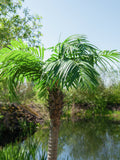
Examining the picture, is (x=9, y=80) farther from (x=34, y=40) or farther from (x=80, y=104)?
(x=80, y=104)

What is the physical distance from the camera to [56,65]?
2396 millimetres

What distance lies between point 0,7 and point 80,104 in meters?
12.9

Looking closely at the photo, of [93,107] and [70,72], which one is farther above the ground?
[70,72]

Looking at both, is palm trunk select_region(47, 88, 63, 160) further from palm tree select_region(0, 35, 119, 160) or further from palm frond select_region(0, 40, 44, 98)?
palm frond select_region(0, 40, 44, 98)

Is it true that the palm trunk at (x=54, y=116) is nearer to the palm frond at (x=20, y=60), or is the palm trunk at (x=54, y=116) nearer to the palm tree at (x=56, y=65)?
the palm tree at (x=56, y=65)

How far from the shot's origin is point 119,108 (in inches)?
794

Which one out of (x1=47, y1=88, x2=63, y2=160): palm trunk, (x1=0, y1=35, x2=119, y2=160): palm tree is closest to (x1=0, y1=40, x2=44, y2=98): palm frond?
(x1=0, y1=35, x2=119, y2=160): palm tree

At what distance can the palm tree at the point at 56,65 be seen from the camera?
2.31 meters

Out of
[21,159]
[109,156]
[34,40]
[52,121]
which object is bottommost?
[109,156]

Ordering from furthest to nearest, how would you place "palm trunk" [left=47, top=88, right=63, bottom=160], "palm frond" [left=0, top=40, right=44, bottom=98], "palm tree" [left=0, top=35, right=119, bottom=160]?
"palm trunk" [left=47, top=88, right=63, bottom=160] → "palm frond" [left=0, top=40, right=44, bottom=98] → "palm tree" [left=0, top=35, right=119, bottom=160]

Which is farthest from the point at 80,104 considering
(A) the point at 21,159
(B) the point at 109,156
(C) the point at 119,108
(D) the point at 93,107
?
(A) the point at 21,159

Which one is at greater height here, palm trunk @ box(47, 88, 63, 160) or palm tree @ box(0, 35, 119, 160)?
palm tree @ box(0, 35, 119, 160)

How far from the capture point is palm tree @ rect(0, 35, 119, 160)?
2.31m

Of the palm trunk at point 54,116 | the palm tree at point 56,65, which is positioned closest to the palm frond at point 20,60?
the palm tree at point 56,65
